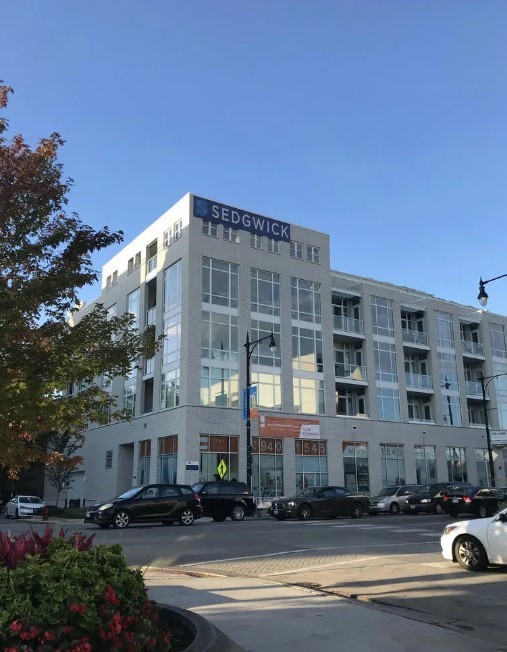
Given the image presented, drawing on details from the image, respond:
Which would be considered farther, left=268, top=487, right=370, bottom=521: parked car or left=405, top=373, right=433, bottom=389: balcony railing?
left=405, top=373, right=433, bottom=389: balcony railing

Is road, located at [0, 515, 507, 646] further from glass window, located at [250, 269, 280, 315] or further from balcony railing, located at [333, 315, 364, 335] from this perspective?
balcony railing, located at [333, 315, 364, 335]

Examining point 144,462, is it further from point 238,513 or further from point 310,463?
point 238,513

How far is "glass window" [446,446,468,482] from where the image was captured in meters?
49.0

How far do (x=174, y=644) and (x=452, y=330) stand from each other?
51.5 metres

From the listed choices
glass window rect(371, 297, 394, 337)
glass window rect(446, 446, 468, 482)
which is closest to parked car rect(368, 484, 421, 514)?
glass window rect(371, 297, 394, 337)

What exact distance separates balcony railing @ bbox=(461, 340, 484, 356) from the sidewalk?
47951mm

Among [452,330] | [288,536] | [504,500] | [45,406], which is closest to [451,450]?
[452,330]

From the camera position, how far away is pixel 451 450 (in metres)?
49.4

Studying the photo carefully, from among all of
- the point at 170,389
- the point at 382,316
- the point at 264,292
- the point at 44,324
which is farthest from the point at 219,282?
the point at 44,324

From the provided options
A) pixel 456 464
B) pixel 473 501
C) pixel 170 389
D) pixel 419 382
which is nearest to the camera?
pixel 473 501

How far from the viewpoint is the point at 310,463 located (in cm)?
4003

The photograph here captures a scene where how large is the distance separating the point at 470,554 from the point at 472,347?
4623cm

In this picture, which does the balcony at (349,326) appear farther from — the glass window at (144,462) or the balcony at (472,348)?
the glass window at (144,462)

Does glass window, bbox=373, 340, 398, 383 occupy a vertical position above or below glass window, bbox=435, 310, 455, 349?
below
